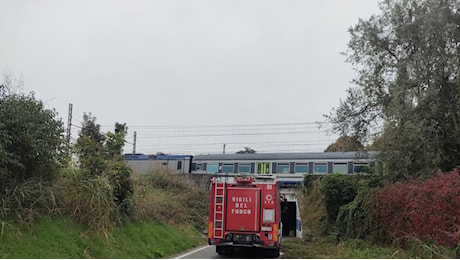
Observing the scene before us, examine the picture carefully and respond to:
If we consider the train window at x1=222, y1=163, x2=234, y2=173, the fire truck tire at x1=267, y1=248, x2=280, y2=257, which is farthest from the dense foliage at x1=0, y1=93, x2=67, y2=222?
the train window at x1=222, y1=163, x2=234, y2=173

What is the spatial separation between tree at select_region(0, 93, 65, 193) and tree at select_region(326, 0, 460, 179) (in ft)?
38.6

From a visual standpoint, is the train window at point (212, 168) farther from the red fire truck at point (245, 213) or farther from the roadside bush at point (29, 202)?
the roadside bush at point (29, 202)

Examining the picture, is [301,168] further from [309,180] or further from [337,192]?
[337,192]

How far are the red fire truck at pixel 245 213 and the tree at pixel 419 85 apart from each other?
5278mm

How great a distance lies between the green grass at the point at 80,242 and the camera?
413 inches

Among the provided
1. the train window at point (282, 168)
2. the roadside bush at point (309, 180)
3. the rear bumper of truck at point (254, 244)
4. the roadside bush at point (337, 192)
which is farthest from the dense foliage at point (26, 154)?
the train window at point (282, 168)

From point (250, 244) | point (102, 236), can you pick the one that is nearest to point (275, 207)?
point (250, 244)

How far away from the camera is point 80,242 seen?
1227 centimetres

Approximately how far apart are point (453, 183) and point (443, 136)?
531 cm

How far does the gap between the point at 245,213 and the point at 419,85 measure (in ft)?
28.9

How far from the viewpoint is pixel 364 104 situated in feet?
68.1

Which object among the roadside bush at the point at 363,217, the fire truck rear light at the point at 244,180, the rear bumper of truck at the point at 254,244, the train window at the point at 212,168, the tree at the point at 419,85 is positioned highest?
the tree at the point at 419,85

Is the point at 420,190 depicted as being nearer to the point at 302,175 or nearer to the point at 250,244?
the point at 250,244

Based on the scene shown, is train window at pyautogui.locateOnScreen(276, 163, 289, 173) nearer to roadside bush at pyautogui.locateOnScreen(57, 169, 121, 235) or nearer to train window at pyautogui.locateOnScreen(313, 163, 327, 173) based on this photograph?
train window at pyautogui.locateOnScreen(313, 163, 327, 173)
